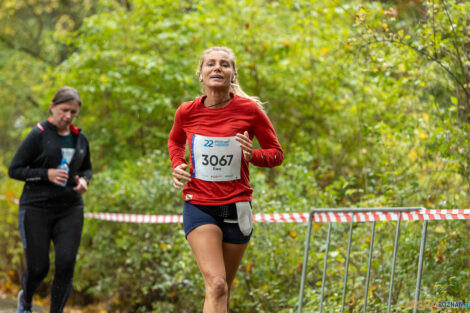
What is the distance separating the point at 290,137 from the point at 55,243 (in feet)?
19.9

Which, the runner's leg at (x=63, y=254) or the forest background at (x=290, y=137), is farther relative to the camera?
the forest background at (x=290, y=137)

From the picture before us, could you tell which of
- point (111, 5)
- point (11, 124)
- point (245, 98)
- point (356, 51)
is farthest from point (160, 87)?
point (11, 124)

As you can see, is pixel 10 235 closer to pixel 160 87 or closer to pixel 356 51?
pixel 160 87

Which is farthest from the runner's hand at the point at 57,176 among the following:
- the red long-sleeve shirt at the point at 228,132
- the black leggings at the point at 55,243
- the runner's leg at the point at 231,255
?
the runner's leg at the point at 231,255

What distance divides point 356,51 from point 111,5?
251 inches

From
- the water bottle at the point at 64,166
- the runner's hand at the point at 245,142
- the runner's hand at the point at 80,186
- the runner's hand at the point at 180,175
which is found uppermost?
the runner's hand at the point at 245,142

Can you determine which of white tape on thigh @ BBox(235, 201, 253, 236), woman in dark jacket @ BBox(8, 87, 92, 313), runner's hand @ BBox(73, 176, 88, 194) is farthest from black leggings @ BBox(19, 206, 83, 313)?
white tape on thigh @ BBox(235, 201, 253, 236)

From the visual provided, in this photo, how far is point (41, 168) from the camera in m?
5.04

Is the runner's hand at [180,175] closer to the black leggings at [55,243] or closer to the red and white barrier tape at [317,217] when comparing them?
the red and white barrier tape at [317,217]

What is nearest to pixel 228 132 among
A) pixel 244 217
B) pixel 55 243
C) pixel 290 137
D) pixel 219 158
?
pixel 219 158

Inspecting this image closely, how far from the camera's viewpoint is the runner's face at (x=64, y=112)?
16.6ft

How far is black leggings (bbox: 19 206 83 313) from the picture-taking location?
4.94 meters

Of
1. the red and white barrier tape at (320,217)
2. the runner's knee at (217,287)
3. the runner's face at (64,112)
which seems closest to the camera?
the runner's knee at (217,287)

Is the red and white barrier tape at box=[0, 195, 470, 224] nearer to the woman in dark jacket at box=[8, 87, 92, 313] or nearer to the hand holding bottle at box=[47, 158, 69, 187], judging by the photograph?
the woman in dark jacket at box=[8, 87, 92, 313]
